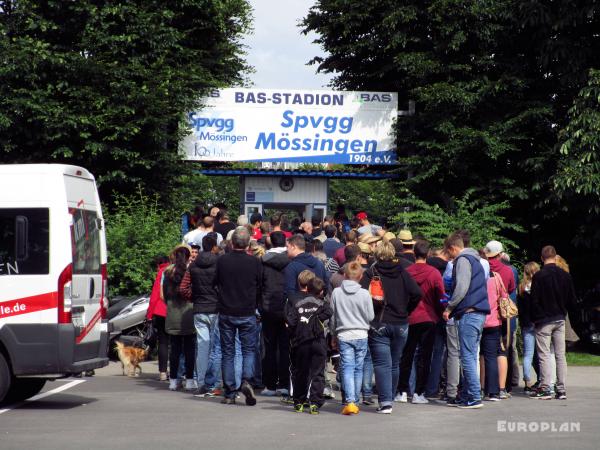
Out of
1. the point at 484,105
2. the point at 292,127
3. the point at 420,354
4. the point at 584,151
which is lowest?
the point at 420,354

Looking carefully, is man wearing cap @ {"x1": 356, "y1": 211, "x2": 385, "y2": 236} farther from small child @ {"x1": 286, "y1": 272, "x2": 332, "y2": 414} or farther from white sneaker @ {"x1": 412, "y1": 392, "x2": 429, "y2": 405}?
small child @ {"x1": 286, "y1": 272, "x2": 332, "y2": 414}

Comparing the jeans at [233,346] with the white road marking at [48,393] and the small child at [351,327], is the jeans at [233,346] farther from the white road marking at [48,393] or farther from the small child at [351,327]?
the white road marking at [48,393]

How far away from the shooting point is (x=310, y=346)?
12.4 m

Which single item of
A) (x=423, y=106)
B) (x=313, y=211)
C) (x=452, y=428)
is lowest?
(x=452, y=428)

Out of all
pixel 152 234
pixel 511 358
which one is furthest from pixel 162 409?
pixel 152 234

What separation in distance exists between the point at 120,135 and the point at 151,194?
1.97 metres

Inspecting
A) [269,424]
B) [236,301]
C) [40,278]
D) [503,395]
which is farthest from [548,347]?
[40,278]

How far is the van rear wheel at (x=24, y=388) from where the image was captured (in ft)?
43.9

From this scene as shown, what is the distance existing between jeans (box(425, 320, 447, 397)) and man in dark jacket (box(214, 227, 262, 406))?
228cm

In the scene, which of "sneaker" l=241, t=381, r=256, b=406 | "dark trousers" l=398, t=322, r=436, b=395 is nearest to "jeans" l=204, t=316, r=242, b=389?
"sneaker" l=241, t=381, r=256, b=406

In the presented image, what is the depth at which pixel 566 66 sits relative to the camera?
24.4 meters

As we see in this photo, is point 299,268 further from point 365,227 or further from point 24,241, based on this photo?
point 365,227

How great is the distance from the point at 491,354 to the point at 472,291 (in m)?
1.15

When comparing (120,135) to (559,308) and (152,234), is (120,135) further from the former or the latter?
(559,308)
